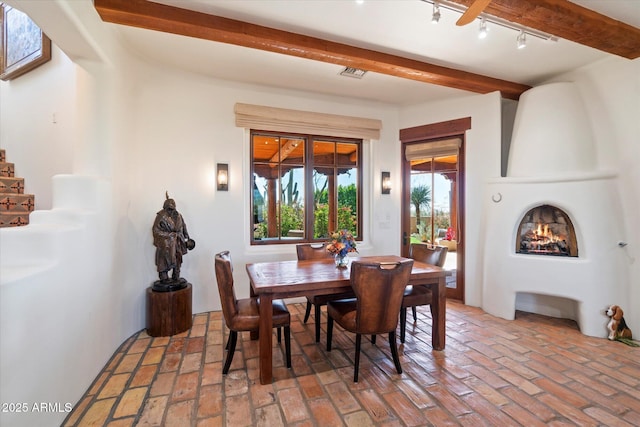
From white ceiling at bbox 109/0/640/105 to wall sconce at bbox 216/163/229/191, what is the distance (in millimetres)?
1144

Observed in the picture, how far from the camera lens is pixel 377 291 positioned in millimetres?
2174

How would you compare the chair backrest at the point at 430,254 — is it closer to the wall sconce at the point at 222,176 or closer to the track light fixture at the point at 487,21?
the track light fixture at the point at 487,21

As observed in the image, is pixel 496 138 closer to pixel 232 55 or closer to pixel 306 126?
pixel 306 126

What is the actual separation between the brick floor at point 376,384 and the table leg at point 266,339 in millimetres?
91

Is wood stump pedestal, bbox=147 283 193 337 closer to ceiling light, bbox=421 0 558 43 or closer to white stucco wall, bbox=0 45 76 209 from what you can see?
white stucco wall, bbox=0 45 76 209

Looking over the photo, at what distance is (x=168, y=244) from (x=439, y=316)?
112 inches

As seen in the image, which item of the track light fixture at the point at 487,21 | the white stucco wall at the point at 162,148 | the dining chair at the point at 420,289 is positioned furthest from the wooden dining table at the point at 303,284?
the track light fixture at the point at 487,21

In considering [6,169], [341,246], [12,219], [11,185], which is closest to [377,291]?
[341,246]

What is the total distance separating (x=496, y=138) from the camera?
3770 mm

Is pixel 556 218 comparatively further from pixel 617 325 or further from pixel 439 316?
pixel 439 316

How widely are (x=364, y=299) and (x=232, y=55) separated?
2865mm

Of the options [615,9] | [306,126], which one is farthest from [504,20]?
[306,126]

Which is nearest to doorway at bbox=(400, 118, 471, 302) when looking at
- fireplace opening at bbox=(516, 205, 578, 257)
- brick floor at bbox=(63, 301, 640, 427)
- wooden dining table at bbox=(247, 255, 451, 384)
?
fireplace opening at bbox=(516, 205, 578, 257)

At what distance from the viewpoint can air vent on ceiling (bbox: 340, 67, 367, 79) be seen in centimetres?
340
